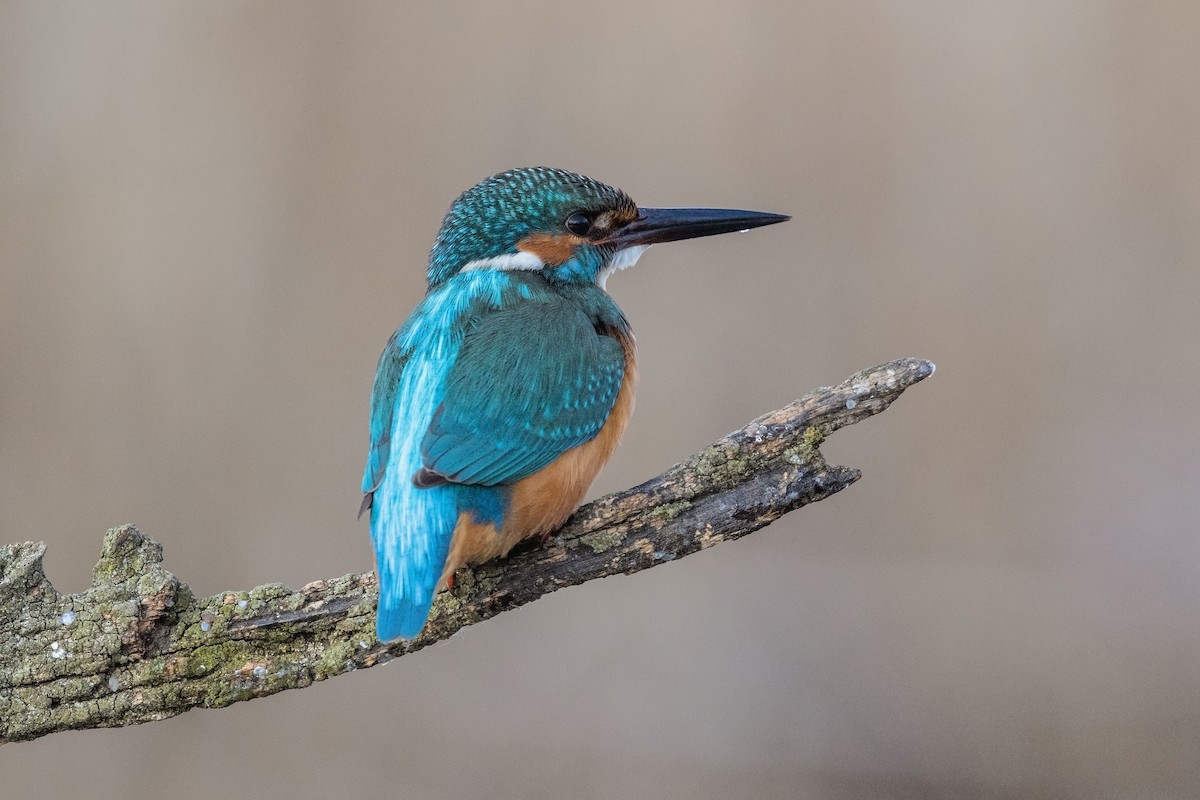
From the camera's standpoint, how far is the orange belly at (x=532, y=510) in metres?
1.59

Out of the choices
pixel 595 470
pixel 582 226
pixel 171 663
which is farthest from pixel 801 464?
pixel 171 663

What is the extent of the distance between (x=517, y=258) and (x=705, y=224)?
0.39m

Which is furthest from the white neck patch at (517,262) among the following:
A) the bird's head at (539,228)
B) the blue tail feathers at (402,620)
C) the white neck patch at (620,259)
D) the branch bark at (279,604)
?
the blue tail feathers at (402,620)

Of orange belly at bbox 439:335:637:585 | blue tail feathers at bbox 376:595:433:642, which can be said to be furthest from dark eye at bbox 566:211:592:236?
blue tail feathers at bbox 376:595:433:642

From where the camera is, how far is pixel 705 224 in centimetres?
216

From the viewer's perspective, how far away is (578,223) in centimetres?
202

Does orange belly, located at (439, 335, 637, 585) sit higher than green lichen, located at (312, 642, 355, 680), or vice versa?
orange belly, located at (439, 335, 637, 585)

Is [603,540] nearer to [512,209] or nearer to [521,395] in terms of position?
[521,395]

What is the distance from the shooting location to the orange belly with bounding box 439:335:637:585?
62.8 inches

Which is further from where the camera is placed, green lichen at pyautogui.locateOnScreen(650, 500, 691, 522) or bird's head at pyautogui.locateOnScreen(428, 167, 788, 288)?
bird's head at pyautogui.locateOnScreen(428, 167, 788, 288)

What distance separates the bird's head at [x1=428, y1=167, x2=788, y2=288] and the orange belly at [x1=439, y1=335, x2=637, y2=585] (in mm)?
380

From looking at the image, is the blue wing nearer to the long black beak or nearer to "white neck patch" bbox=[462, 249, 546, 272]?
"white neck patch" bbox=[462, 249, 546, 272]

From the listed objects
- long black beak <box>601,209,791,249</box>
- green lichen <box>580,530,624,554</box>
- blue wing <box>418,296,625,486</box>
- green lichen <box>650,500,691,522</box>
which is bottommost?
green lichen <box>580,530,624,554</box>

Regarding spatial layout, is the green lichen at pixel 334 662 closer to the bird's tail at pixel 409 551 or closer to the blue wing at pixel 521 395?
the bird's tail at pixel 409 551
